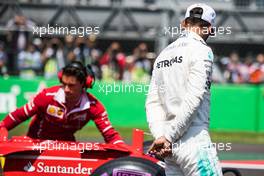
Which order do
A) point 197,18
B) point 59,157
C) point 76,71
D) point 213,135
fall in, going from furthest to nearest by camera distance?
point 213,135, point 76,71, point 59,157, point 197,18

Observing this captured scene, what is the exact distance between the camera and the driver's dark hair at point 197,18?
4172 millimetres

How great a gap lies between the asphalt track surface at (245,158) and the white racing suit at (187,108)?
193 centimetres

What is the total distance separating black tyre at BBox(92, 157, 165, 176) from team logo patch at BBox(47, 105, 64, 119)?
157 centimetres

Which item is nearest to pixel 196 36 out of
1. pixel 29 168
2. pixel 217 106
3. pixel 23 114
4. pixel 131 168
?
pixel 131 168

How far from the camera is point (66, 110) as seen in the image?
6.32m

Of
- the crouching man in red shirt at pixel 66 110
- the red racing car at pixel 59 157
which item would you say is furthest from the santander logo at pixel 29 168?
the crouching man in red shirt at pixel 66 110

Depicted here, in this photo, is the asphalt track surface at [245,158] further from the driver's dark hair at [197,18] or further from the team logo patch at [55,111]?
the driver's dark hair at [197,18]

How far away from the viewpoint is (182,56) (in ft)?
13.6

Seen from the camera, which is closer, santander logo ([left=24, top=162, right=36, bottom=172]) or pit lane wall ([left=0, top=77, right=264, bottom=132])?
santander logo ([left=24, top=162, right=36, bottom=172])

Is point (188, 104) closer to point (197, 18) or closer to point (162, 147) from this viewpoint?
point (162, 147)

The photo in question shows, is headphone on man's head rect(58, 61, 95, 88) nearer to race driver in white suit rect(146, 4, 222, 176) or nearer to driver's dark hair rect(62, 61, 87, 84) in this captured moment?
driver's dark hair rect(62, 61, 87, 84)

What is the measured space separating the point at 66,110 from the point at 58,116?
0.31 feet

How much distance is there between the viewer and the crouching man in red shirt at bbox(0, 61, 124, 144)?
6176 mm

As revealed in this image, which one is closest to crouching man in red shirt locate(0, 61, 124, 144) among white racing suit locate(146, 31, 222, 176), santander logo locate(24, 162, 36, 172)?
santander logo locate(24, 162, 36, 172)
